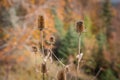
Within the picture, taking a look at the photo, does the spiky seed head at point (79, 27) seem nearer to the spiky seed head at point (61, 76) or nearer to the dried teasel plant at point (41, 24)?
the dried teasel plant at point (41, 24)

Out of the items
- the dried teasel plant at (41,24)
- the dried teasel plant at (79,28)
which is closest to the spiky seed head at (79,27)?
the dried teasel plant at (79,28)

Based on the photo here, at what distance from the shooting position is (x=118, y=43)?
102 ft

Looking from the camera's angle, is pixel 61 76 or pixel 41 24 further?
pixel 41 24

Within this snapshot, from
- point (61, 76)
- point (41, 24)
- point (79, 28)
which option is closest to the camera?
point (61, 76)

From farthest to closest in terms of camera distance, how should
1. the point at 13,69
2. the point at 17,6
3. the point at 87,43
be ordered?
the point at 87,43 < the point at 17,6 < the point at 13,69

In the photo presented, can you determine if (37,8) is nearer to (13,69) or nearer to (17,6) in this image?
(17,6)

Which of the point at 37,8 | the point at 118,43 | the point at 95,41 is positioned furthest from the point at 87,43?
the point at 118,43

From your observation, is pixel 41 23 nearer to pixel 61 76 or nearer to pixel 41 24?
pixel 41 24

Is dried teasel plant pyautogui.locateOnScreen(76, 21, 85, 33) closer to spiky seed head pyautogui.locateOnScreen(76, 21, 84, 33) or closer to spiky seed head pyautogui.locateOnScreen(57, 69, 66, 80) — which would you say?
spiky seed head pyautogui.locateOnScreen(76, 21, 84, 33)

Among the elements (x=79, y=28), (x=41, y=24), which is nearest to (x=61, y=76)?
(x=79, y=28)

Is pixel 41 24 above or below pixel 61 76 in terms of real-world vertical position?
above

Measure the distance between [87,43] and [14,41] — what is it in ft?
28.6

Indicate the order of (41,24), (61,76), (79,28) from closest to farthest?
(61,76) → (79,28) → (41,24)

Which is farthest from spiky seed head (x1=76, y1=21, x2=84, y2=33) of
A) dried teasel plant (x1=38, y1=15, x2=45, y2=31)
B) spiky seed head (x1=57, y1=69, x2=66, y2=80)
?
spiky seed head (x1=57, y1=69, x2=66, y2=80)
